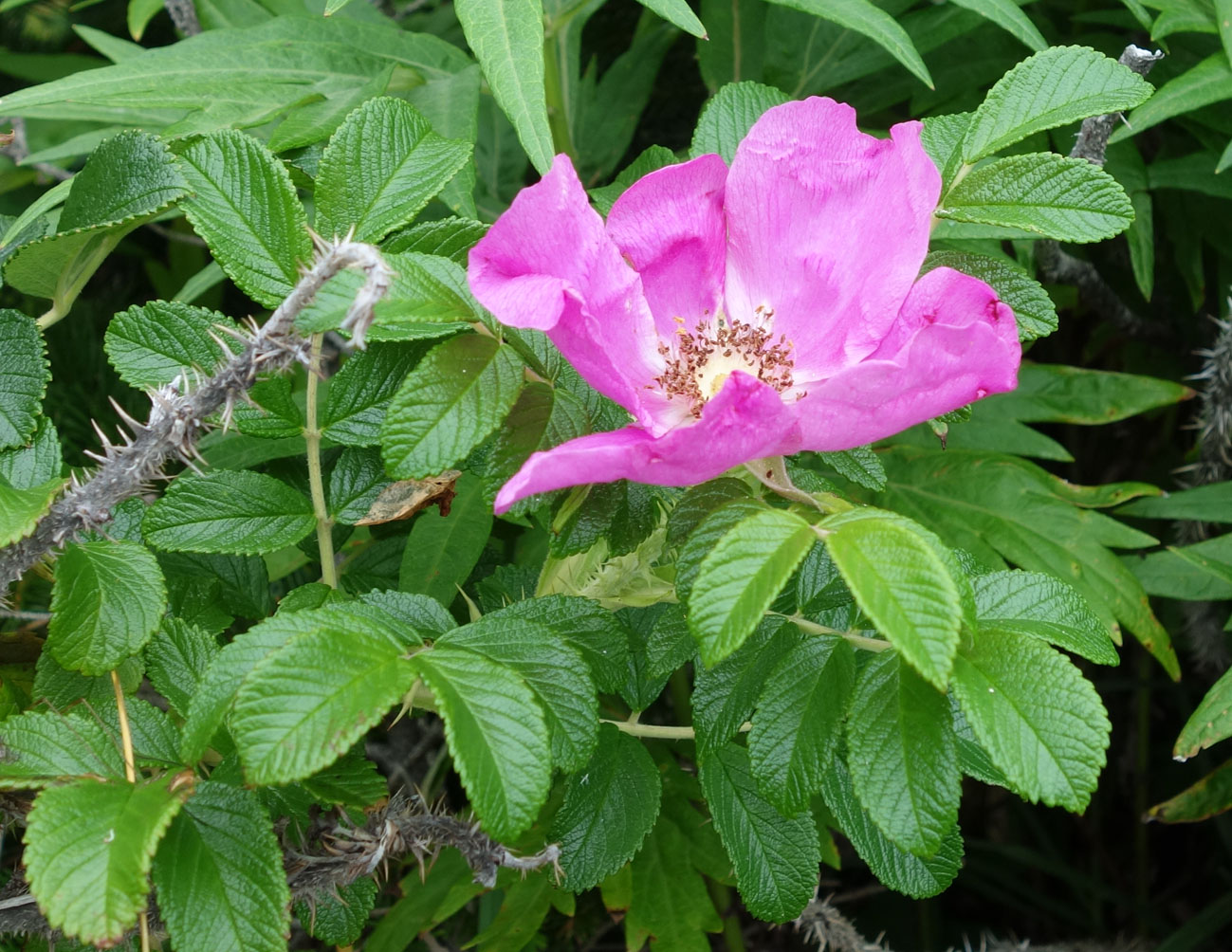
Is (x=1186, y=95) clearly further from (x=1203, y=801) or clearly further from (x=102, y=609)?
(x=102, y=609)

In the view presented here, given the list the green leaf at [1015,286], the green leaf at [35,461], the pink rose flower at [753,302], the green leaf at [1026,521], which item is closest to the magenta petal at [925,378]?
the pink rose flower at [753,302]

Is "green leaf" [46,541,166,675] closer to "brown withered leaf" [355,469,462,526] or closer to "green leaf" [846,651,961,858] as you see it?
"brown withered leaf" [355,469,462,526]

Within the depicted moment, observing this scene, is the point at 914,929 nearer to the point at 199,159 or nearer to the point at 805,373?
the point at 805,373

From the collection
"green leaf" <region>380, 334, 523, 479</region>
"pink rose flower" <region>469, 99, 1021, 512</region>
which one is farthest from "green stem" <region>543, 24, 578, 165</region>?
"green leaf" <region>380, 334, 523, 479</region>

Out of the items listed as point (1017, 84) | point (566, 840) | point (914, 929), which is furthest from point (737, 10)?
point (914, 929)

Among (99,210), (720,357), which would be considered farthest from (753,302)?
(99,210)

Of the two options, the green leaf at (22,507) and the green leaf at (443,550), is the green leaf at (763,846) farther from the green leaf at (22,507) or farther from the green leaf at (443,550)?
the green leaf at (22,507)

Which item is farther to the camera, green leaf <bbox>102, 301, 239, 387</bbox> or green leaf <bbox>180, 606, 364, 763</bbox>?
green leaf <bbox>102, 301, 239, 387</bbox>
